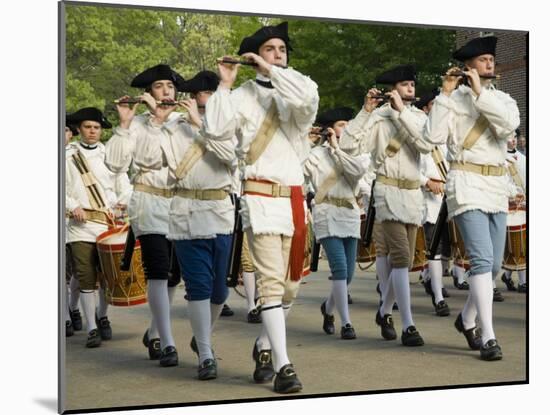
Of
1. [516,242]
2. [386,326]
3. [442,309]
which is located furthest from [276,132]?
[516,242]

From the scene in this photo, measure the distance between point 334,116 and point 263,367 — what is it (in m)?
1.90

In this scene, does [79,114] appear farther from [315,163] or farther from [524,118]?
[524,118]

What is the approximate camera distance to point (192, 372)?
26.7 ft

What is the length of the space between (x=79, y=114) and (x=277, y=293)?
1.71m

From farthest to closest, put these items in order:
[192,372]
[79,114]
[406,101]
Answer: [406,101] → [192,372] → [79,114]

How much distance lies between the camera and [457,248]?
9.07 meters

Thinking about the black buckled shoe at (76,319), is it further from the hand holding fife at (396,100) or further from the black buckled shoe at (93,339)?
the hand holding fife at (396,100)

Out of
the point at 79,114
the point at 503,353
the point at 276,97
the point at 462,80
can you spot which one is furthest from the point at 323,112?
the point at 503,353

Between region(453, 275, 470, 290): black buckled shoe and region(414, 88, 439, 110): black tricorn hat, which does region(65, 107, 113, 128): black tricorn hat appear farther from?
region(453, 275, 470, 290): black buckled shoe

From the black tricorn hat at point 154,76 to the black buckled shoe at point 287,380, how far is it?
6.81ft

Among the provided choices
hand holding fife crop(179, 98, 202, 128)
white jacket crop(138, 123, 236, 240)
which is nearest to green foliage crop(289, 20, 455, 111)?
hand holding fife crop(179, 98, 202, 128)

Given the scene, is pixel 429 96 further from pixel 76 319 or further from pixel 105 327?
pixel 76 319

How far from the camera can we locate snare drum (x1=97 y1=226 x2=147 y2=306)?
8539 millimetres

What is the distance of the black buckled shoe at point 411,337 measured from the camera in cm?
A: 887
